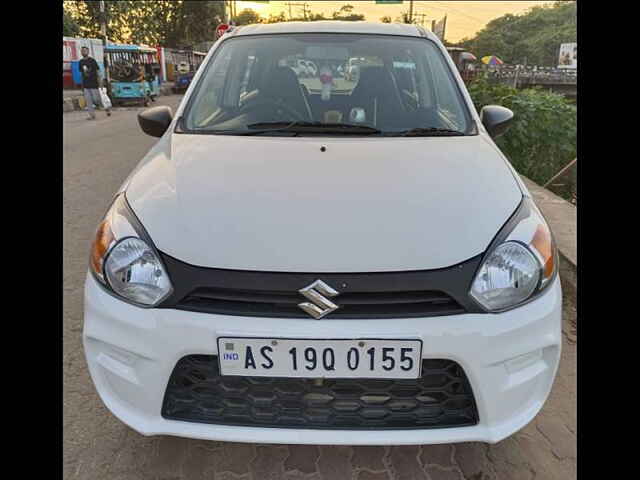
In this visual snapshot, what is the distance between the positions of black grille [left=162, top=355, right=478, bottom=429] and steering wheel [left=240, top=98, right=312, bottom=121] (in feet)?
4.65

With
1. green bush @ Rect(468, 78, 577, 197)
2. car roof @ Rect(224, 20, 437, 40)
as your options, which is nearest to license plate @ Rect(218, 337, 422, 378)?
car roof @ Rect(224, 20, 437, 40)

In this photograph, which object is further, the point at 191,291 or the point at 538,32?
the point at 538,32

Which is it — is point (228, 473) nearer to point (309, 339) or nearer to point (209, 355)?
point (209, 355)

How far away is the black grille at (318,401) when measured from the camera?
5.34 ft

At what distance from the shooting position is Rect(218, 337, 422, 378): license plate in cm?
153

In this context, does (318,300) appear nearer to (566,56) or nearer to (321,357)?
(321,357)

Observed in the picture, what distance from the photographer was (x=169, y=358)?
1.58m

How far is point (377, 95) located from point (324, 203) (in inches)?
46.8

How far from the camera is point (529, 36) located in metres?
86.4

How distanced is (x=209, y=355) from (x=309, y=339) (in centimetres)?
31

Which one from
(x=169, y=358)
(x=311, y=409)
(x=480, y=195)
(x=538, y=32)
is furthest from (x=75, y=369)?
(x=538, y=32)

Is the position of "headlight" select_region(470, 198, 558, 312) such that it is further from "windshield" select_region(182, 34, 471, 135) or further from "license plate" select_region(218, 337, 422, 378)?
"windshield" select_region(182, 34, 471, 135)

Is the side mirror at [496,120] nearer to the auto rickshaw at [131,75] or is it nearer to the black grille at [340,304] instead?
the black grille at [340,304]
